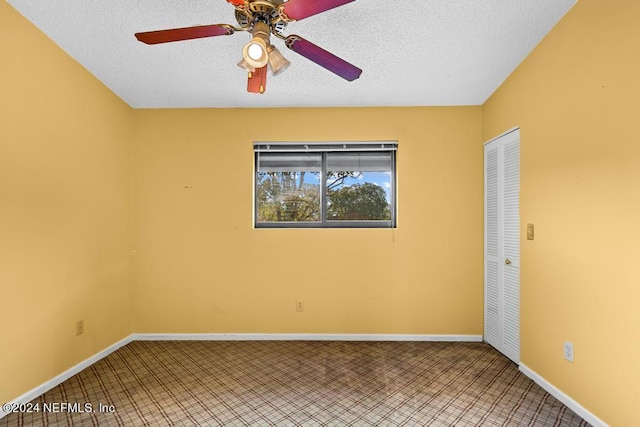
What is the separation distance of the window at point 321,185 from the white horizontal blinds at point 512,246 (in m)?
1.03

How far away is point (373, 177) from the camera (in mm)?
3309

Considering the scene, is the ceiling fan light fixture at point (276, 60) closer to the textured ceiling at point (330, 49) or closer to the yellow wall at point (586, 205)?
the textured ceiling at point (330, 49)

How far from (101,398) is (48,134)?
186 cm

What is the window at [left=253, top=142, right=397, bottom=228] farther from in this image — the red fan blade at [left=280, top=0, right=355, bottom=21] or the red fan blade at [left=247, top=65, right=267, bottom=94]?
the red fan blade at [left=280, top=0, right=355, bottom=21]

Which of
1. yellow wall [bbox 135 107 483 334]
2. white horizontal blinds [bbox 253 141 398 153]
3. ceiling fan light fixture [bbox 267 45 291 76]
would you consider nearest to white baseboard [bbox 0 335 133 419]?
yellow wall [bbox 135 107 483 334]

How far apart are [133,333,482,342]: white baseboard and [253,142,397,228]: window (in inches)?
44.6

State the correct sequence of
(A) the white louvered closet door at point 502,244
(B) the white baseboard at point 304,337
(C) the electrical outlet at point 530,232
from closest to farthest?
(C) the electrical outlet at point 530,232
(A) the white louvered closet door at point 502,244
(B) the white baseboard at point 304,337

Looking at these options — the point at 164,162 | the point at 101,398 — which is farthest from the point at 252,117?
the point at 101,398

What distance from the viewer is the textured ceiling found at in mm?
1821

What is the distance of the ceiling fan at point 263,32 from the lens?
1.25 m

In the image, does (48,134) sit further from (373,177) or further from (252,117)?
(373,177)

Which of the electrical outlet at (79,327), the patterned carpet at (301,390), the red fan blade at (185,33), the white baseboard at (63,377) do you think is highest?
the red fan blade at (185,33)

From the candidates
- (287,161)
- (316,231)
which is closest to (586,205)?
(316,231)

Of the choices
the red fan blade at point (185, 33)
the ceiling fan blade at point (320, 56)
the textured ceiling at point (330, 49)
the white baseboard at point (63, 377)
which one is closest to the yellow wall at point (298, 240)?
the textured ceiling at point (330, 49)
